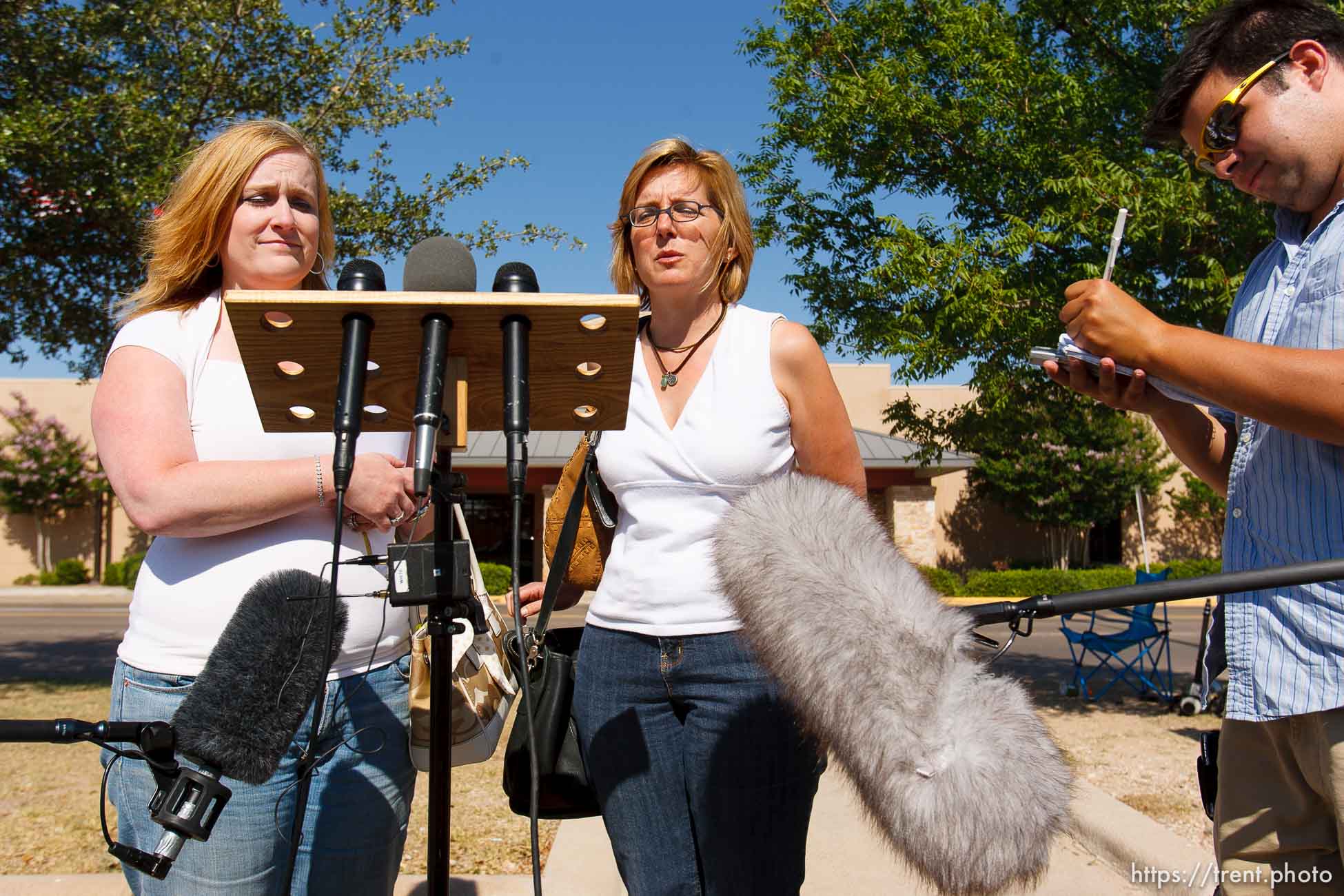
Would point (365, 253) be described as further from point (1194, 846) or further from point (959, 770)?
point (959, 770)

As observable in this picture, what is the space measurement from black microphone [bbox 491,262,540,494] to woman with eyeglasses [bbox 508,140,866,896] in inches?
27.0

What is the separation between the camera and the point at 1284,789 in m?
1.96

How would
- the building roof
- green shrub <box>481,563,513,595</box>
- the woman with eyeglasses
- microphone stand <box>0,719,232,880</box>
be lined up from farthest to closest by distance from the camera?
green shrub <box>481,563,513,595</box> → the building roof → the woman with eyeglasses → microphone stand <box>0,719,232,880</box>

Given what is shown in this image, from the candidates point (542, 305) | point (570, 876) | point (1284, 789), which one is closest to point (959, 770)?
point (542, 305)

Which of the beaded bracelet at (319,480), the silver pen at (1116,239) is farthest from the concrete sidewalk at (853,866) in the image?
the silver pen at (1116,239)

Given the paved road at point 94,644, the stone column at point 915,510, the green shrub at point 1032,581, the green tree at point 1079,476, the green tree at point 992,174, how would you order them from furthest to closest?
1. the green tree at point 1079,476
2. the stone column at point 915,510
3. the green shrub at point 1032,581
4. the paved road at point 94,644
5. the green tree at point 992,174

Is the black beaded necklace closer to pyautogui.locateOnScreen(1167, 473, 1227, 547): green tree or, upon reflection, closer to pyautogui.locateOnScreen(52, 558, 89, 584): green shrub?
pyautogui.locateOnScreen(1167, 473, 1227, 547): green tree

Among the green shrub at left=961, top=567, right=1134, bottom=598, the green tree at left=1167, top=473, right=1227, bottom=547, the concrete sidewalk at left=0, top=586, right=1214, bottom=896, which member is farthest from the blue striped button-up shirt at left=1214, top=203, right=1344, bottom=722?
the green tree at left=1167, top=473, right=1227, bottom=547

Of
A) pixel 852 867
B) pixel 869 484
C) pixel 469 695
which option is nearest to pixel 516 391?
pixel 469 695

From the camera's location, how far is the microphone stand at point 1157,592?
4.62ft

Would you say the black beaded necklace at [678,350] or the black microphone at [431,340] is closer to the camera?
the black microphone at [431,340]

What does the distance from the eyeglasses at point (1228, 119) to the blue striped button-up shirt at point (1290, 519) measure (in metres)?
0.24

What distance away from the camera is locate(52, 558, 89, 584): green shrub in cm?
2948

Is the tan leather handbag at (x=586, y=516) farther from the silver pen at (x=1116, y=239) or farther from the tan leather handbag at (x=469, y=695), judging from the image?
the silver pen at (x=1116, y=239)
